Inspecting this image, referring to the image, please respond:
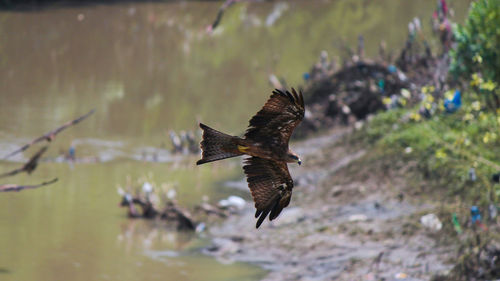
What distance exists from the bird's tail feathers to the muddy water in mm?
6032

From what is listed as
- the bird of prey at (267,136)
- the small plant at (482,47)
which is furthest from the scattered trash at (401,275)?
the bird of prey at (267,136)

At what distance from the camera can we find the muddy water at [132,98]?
35.6 ft

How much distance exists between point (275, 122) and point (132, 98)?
15.4 m

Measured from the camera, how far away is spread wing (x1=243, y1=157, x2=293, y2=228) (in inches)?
182

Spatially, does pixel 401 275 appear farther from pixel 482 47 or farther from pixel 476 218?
pixel 482 47

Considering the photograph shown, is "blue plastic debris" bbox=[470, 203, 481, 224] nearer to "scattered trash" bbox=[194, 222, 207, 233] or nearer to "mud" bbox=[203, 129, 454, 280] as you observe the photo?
"mud" bbox=[203, 129, 454, 280]

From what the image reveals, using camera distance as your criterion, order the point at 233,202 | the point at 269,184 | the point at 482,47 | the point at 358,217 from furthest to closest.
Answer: the point at 233,202
the point at 358,217
the point at 482,47
the point at 269,184

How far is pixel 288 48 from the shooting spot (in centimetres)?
2370

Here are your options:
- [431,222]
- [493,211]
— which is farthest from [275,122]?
[431,222]

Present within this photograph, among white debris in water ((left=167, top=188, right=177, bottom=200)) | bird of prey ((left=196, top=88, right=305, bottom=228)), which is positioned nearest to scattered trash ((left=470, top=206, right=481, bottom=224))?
white debris in water ((left=167, top=188, right=177, bottom=200))

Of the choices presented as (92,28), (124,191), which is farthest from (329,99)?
(92,28)

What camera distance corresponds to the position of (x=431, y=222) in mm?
10234

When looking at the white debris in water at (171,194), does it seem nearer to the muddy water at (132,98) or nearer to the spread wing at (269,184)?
the muddy water at (132,98)

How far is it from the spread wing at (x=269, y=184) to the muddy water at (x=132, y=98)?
5.50 meters
